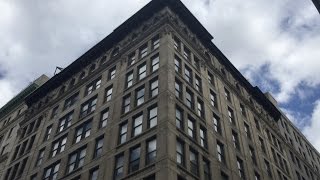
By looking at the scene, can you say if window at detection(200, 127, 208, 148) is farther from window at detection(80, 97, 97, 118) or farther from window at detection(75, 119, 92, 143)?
window at detection(80, 97, 97, 118)

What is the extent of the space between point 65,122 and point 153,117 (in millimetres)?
17300

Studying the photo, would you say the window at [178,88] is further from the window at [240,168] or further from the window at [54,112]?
the window at [54,112]

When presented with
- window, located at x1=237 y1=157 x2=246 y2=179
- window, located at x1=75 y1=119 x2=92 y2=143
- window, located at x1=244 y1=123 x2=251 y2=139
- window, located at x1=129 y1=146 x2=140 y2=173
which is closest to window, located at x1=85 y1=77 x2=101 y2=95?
window, located at x1=75 y1=119 x2=92 y2=143

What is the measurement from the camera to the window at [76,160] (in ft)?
132

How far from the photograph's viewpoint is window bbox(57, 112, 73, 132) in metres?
48.5

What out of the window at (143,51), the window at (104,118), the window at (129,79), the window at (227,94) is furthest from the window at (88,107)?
the window at (227,94)

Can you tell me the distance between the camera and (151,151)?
108 feet

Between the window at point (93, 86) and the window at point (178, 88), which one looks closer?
the window at point (178, 88)

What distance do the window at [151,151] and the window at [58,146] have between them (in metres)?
14.9

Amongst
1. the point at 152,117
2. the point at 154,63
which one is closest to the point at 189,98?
the point at 154,63

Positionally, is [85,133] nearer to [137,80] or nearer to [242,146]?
[137,80]

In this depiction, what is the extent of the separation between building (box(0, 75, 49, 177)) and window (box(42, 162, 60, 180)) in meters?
13.8

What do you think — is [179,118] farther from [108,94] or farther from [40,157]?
[40,157]

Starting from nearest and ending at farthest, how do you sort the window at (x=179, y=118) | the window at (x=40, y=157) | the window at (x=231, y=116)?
the window at (x=179, y=118), the window at (x=40, y=157), the window at (x=231, y=116)
